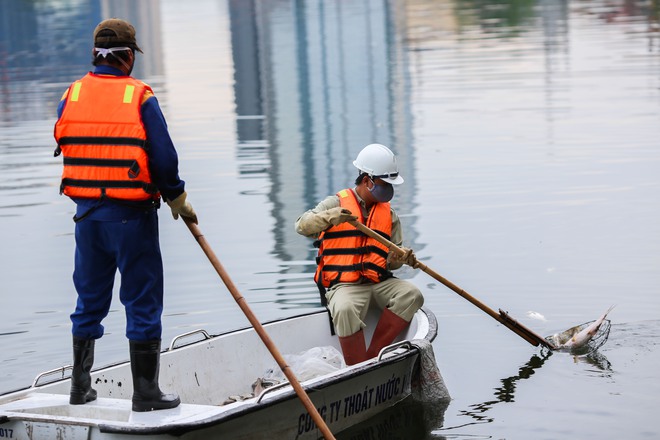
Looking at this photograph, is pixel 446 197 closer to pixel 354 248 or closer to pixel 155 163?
pixel 354 248

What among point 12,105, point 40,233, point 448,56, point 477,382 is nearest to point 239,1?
point 448,56

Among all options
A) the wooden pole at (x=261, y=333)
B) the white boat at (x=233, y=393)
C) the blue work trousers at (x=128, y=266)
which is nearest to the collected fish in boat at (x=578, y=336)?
the white boat at (x=233, y=393)

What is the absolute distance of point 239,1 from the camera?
193 feet

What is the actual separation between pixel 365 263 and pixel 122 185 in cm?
223

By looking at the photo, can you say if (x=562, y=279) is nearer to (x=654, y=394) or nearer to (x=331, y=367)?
(x=654, y=394)

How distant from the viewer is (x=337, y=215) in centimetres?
775

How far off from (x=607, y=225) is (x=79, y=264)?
7.09m

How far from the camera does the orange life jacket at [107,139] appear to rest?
6.29m

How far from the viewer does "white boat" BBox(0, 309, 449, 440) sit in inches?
251

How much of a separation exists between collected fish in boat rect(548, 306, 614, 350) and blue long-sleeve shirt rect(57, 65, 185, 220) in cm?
359

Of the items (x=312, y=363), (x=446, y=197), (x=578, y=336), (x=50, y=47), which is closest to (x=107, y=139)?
(x=312, y=363)

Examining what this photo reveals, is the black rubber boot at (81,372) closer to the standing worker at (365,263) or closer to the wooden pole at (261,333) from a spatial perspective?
the wooden pole at (261,333)

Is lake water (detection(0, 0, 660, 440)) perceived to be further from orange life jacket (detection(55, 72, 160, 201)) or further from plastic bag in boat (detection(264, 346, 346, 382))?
orange life jacket (detection(55, 72, 160, 201))

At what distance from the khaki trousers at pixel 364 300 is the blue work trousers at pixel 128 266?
1.71 metres
